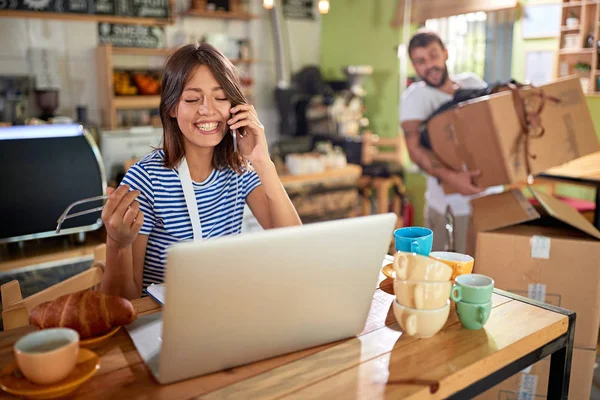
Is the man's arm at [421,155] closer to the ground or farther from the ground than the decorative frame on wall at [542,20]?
closer to the ground

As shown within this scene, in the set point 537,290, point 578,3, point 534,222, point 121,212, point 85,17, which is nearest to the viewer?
point 121,212

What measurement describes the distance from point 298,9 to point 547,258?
Answer: 4268mm

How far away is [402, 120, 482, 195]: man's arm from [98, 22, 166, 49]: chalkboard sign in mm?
2730

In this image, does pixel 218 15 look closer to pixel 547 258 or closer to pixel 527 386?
pixel 547 258

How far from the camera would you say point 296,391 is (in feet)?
2.82

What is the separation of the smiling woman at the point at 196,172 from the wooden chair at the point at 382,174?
3098 millimetres

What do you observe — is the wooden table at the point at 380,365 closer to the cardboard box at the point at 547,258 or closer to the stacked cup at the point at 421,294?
A: the stacked cup at the point at 421,294

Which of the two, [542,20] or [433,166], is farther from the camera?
[542,20]

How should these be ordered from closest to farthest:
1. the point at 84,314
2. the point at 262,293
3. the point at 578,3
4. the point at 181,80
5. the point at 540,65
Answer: the point at 262,293 → the point at 84,314 → the point at 181,80 → the point at 578,3 → the point at 540,65

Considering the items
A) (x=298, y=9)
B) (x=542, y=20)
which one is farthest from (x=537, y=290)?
(x=298, y=9)

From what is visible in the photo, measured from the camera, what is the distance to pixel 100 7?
4184 millimetres

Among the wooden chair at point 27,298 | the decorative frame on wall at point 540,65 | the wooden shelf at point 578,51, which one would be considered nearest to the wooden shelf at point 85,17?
the wooden chair at point 27,298

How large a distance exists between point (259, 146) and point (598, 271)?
1.26 meters

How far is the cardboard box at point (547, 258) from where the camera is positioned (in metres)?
1.89
